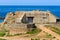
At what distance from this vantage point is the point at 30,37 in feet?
155

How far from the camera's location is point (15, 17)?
177 feet

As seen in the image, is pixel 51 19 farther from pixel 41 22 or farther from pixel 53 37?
pixel 53 37

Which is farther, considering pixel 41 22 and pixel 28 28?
pixel 41 22

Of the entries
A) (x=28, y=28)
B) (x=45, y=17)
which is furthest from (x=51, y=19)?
(x=28, y=28)

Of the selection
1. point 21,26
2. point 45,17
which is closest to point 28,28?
point 21,26

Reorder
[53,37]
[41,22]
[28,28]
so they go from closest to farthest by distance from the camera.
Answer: [53,37] < [28,28] < [41,22]

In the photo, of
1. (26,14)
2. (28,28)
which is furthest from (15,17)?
(28,28)

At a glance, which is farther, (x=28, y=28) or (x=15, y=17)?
(x=15, y=17)

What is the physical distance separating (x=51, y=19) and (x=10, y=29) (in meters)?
6.60

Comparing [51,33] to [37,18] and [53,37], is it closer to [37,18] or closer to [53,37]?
[53,37]

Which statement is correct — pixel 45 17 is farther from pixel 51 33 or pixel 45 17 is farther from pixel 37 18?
pixel 51 33

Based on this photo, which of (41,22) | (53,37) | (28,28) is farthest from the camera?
(41,22)

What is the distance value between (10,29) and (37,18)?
4699 mm

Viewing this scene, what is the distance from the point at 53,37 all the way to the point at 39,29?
3896mm
